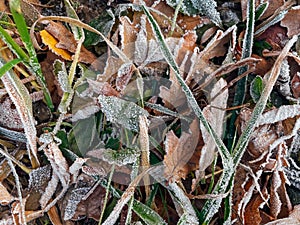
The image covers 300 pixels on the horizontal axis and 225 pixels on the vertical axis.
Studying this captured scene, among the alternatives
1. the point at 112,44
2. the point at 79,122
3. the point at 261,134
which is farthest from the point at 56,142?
the point at 261,134

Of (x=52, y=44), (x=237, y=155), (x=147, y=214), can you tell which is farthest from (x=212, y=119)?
(x=52, y=44)

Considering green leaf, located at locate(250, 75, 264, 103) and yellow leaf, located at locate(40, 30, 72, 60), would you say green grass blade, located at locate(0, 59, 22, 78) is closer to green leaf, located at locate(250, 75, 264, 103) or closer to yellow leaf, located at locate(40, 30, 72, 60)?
yellow leaf, located at locate(40, 30, 72, 60)

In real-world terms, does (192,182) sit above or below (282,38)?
below

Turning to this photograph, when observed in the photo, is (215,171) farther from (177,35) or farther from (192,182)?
(177,35)

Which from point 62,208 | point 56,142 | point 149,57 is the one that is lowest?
point 62,208

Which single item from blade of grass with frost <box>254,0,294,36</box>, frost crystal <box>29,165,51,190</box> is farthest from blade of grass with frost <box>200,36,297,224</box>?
frost crystal <box>29,165,51,190</box>

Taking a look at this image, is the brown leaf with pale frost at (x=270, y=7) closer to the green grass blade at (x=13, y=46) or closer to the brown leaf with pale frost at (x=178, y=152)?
the brown leaf with pale frost at (x=178, y=152)
